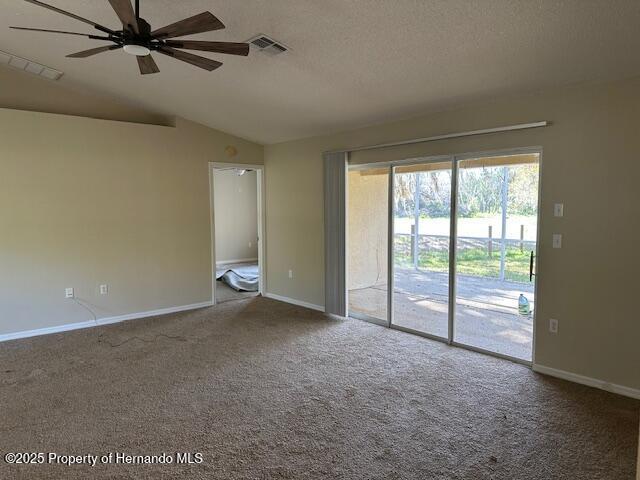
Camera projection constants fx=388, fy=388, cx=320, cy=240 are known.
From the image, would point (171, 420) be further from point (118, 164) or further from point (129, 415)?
point (118, 164)

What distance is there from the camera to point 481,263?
161 inches

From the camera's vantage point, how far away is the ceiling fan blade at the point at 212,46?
2.25 meters

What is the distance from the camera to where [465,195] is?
4055 mm

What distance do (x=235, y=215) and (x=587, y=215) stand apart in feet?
25.5

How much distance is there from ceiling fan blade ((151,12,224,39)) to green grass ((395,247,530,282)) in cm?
318

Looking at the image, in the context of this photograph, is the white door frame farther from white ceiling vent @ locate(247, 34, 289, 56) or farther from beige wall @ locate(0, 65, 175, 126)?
white ceiling vent @ locate(247, 34, 289, 56)

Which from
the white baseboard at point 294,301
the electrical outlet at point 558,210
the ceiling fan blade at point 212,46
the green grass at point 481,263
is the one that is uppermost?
the ceiling fan blade at point 212,46

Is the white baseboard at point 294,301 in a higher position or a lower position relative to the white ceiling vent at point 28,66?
lower

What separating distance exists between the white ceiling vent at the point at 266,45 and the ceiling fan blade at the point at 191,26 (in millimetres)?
941

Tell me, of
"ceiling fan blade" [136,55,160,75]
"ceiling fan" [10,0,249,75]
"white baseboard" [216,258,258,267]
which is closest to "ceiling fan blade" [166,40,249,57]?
"ceiling fan" [10,0,249,75]

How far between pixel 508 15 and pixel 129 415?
12.1ft

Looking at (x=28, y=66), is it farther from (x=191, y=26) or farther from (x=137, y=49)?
(x=191, y=26)

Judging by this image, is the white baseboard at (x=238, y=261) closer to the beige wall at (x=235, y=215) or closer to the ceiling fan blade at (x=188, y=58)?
the beige wall at (x=235, y=215)

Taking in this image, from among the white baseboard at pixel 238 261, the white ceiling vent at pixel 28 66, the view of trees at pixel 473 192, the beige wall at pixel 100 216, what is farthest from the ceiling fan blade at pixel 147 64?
the white baseboard at pixel 238 261
